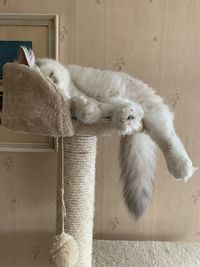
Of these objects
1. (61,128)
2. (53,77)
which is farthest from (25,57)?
(61,128)

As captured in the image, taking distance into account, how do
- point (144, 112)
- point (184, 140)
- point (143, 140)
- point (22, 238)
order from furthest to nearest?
point (22, 238) → point (184, 140) → point (143, 140) → point (144, 112)

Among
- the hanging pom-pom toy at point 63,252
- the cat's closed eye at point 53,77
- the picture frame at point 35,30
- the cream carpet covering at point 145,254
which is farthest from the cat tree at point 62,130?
the picture frame at point 35,30

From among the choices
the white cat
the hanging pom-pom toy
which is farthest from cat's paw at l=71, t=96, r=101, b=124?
the hanging pom-pom toy

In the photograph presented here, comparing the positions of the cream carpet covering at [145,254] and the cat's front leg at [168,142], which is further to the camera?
the cream carpet covering at [145,254]

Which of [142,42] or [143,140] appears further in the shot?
[142,42]

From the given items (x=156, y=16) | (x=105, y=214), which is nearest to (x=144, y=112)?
(x=156, y=16)

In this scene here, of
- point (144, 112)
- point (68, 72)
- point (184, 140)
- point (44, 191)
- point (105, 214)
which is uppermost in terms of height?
point (68, 72)

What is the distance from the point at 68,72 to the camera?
116cm

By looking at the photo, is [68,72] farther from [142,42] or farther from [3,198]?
[3,198]

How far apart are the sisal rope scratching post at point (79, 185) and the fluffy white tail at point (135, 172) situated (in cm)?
12

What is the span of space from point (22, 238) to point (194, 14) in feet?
4.35

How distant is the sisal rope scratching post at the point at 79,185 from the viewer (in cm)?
116

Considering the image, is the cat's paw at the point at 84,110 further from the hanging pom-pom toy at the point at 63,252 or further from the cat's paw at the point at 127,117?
the hanging pom-pom toy at the point at 63,252

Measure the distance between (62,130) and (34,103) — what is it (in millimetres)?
113
